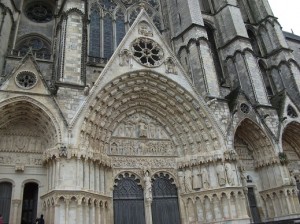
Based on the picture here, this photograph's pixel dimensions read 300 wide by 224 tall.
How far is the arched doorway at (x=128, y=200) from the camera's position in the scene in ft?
34.2

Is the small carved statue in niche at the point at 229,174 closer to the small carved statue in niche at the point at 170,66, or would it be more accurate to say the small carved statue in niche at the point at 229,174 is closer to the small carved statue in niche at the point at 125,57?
the small carved statue in niche at the point at 170,66

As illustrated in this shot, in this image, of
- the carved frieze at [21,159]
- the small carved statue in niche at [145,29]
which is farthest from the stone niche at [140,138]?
the small carved statue in niche at [145,29]

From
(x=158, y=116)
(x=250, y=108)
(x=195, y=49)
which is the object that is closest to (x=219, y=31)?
(x=195, y=49)

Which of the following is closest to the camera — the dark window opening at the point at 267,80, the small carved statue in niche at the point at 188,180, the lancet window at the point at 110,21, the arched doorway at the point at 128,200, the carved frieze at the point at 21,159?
the carved frieze at the point at 21,159

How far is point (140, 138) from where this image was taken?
11781mm

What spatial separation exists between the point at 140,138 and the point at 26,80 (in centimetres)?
462

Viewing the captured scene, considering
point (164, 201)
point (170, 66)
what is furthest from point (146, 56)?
point (164, 201)

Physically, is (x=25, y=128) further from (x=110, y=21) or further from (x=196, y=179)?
(x=110, y=21)

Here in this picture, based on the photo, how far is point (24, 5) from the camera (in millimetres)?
13742

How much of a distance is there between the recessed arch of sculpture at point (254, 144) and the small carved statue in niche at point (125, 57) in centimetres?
520

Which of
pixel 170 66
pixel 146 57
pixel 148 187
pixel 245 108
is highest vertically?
pixel 146 57

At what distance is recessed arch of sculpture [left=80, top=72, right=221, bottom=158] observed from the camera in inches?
433

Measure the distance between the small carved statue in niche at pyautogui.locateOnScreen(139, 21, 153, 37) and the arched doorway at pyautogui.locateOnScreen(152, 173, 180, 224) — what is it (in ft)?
18.7

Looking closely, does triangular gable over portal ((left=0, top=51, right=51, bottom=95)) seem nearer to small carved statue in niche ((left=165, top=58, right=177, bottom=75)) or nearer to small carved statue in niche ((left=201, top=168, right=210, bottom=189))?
small carved statue in niche ((left=165, top=58, right=177, bottom=75))
